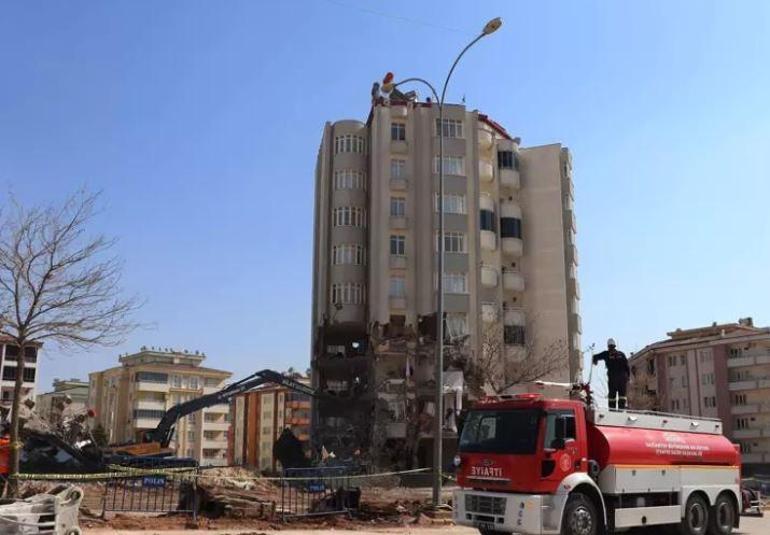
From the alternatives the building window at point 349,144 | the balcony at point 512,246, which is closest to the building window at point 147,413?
the building window at point 349,144

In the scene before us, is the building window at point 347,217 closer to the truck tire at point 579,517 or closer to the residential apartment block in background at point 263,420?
the truck tire at point 579,517

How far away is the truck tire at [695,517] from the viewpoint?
14648 millimetres

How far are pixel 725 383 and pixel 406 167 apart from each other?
147ft

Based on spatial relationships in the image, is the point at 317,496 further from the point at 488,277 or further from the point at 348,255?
the point at 488,277

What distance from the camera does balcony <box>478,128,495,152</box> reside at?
52969mm

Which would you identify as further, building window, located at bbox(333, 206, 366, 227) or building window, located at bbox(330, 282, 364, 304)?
building window, located at bbox(333, 206, 366, 227)

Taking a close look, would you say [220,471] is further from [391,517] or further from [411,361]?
[411,361]

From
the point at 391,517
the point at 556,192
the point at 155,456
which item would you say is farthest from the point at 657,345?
the point at 391,517

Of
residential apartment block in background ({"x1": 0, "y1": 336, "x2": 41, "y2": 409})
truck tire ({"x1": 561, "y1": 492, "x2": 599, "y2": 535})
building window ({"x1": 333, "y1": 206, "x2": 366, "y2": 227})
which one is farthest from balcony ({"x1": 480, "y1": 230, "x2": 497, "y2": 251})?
residential apartment block in background ({"x1": 0, "y1": 336, "x2": 41, "y2": 409})

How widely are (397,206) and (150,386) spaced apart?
213 ft

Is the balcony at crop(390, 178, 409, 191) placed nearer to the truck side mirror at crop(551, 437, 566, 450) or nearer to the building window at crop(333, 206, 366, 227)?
the building window at crop(333, 206, 366, 227)

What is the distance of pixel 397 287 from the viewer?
4781 cm

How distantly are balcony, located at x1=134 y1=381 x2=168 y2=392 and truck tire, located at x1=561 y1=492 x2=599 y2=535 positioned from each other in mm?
95897

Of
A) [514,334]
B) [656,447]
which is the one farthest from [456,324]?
[656,447]
